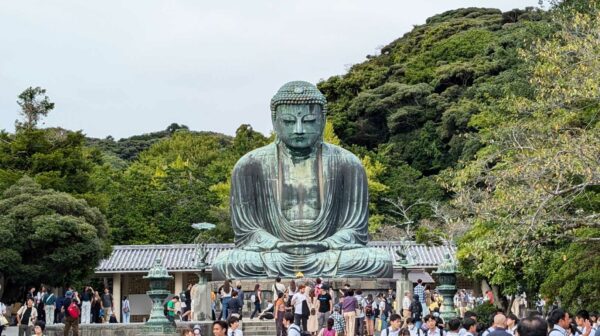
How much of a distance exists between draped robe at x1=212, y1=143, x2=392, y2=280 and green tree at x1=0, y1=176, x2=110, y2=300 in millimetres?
8375

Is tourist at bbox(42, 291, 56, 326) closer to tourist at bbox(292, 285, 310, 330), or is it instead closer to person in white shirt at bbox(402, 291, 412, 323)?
person in white shirt at bbox(402, 291, 412, 323)

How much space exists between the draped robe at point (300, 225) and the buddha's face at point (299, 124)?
2.00 feet

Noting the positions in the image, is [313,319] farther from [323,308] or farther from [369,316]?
[369,316]

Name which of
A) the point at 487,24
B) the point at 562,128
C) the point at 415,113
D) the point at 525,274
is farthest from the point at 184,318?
the point at 487,24

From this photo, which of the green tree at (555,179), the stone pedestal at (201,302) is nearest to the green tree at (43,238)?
the stone pedestal at (201,302)

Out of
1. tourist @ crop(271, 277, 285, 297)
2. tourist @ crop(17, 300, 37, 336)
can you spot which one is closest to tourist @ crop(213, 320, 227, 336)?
tourist @ crop(271, 277, 285, 297)

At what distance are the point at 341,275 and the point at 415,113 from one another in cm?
3452

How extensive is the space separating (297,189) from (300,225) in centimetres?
101

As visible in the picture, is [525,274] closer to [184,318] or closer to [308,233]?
[308,233]

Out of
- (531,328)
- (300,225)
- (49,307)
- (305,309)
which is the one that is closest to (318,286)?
(305,309)

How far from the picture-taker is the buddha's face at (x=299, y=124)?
89.9 feet

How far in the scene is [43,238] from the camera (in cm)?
3388

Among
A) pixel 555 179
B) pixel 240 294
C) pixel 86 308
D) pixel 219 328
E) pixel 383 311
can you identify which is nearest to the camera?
pixel 219 328

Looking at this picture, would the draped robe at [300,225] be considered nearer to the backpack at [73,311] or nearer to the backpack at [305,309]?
the backpack at [73,311]
